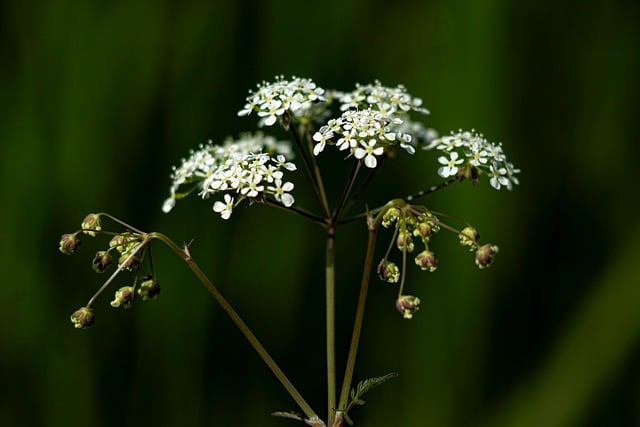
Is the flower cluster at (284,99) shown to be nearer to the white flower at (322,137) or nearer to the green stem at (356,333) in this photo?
the white flower at (322,137)

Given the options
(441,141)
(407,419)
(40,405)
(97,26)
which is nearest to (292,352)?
(407,419)

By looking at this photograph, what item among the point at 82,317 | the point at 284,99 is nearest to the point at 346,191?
the point at 284,99

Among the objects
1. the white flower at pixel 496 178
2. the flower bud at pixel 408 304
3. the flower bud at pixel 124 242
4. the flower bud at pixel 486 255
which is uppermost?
the white flower at pixel 496 178

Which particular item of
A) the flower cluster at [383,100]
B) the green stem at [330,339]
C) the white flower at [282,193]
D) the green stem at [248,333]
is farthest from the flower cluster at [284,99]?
the green stem at [248,333]

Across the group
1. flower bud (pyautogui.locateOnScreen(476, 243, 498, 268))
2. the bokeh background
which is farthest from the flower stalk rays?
the bokeh background

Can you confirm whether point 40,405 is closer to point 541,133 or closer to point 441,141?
point 441,141

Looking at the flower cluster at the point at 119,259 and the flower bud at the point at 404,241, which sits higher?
the flower bud at the point at 404,241

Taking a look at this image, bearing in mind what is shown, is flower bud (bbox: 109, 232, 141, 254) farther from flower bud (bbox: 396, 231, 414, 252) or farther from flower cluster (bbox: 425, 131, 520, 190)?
flower cluster (bbox: 425, 131, 520, 190)

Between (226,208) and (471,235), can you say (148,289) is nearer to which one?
(226,208)

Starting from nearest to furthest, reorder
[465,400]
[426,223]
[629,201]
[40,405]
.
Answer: [426,223] < [40,405] < [465,400] < [629,201]
